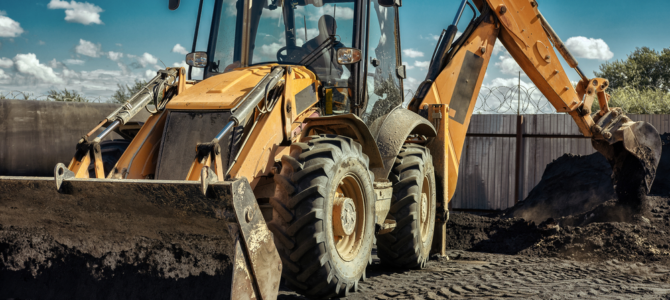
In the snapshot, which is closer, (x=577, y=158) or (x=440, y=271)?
(x=440, y=271)

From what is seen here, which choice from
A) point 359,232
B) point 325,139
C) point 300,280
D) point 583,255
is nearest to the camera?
point 300,280

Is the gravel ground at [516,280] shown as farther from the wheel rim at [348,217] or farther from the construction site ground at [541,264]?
the wheel rim at [348,217]

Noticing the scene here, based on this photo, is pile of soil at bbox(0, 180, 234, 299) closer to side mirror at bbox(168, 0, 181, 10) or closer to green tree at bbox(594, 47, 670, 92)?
side mirror at bbox(168, 0, 181, 10)

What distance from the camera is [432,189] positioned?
6441 millimetres

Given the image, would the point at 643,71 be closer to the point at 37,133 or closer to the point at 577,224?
the point at 577,224

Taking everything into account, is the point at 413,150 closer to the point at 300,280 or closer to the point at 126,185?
the point at 300,280

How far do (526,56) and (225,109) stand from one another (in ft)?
14.6

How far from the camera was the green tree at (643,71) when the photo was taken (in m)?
32.7

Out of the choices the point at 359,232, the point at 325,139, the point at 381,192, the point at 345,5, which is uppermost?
the point at 345,5

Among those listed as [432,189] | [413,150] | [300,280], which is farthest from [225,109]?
[432,189]

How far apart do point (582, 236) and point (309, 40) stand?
467 cm

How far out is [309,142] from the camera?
13.8 feet

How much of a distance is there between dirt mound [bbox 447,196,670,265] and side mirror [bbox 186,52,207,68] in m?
4.58

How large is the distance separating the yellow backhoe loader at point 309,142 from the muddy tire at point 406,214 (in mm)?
17
